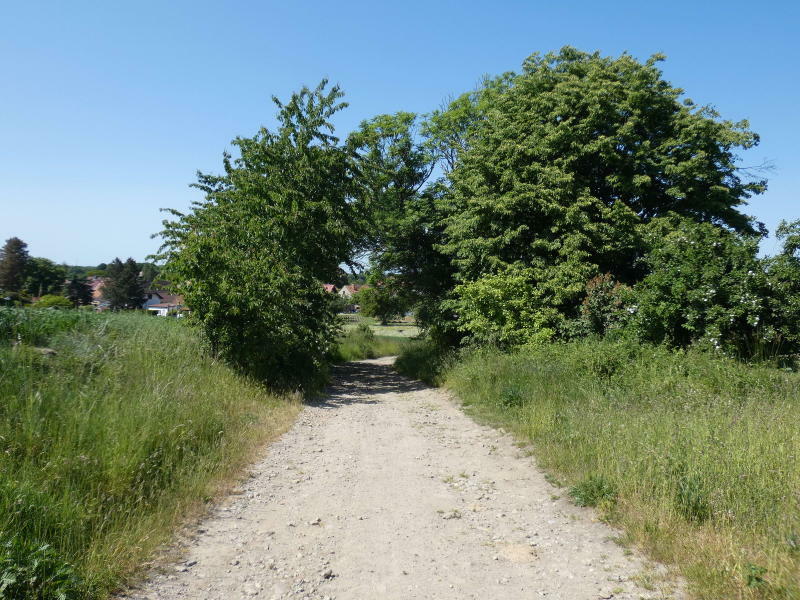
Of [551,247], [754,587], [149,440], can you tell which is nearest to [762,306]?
[551,247]

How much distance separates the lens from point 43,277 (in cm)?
1331

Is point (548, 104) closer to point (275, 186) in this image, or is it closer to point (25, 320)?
point (275, 186)

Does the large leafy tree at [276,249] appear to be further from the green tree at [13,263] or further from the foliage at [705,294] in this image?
the foliage at [705,294]

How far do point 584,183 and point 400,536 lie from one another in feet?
46.8

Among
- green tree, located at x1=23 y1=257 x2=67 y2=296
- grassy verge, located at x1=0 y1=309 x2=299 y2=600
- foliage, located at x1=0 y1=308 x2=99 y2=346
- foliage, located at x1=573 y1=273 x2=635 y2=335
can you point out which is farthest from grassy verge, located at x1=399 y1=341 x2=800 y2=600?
green tree, located at x1=23 y1=257 x2=67 y2=296

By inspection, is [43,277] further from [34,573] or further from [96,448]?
[34,573]

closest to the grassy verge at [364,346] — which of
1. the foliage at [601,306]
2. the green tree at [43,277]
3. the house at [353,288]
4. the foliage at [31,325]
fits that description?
the house at [353,288]

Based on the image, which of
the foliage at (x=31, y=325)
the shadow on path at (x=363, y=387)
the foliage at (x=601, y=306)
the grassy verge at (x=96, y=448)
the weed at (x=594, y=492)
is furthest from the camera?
the foliage at (x=601, y=306)

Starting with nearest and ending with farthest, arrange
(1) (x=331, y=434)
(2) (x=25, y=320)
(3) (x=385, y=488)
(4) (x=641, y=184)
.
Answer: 1. (3) (x=385, y=488)
2. (2) (x=25, y=320)
3. (1) (x=331, y=434)
4. (4) (x=641, y=184)

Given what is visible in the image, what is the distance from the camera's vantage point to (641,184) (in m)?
15.8

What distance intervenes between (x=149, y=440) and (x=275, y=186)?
1008 centimetres

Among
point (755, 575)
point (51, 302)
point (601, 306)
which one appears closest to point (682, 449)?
point (755, 575)

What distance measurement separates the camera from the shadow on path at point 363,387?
43.6ft

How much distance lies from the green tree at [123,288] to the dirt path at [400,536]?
893 inches
